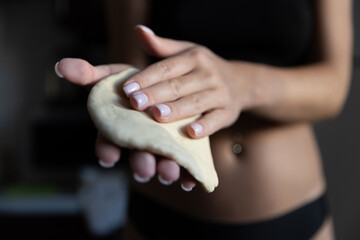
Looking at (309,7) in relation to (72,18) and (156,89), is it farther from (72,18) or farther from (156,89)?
(72,18)

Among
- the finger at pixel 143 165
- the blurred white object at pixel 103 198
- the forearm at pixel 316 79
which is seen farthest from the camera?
the blurred white object at pixel 103 198

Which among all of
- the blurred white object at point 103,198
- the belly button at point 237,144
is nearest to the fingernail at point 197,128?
the belly button at point 237,144

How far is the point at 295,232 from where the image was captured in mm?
531

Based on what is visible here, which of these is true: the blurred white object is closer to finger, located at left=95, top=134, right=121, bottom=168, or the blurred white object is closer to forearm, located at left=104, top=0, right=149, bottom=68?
forearm, located at left=104, top=0, right=149, bottom=68

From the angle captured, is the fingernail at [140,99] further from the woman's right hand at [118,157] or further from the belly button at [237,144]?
the belly button at [237,144]

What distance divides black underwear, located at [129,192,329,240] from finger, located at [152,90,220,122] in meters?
0.27

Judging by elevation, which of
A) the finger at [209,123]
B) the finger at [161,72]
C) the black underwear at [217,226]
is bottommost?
the black underwear at [217,226]

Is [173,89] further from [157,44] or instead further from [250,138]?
[250,138]

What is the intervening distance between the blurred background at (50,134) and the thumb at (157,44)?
0.98m

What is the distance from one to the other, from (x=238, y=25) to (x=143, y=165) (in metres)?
0.38

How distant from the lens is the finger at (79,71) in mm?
249

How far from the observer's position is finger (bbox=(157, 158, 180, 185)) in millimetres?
226

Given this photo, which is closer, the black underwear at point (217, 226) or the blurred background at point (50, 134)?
the black underwear at point (217, 226)

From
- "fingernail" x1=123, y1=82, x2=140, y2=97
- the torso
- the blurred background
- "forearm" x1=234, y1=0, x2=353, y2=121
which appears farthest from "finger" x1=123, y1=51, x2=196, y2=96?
the blurred background
